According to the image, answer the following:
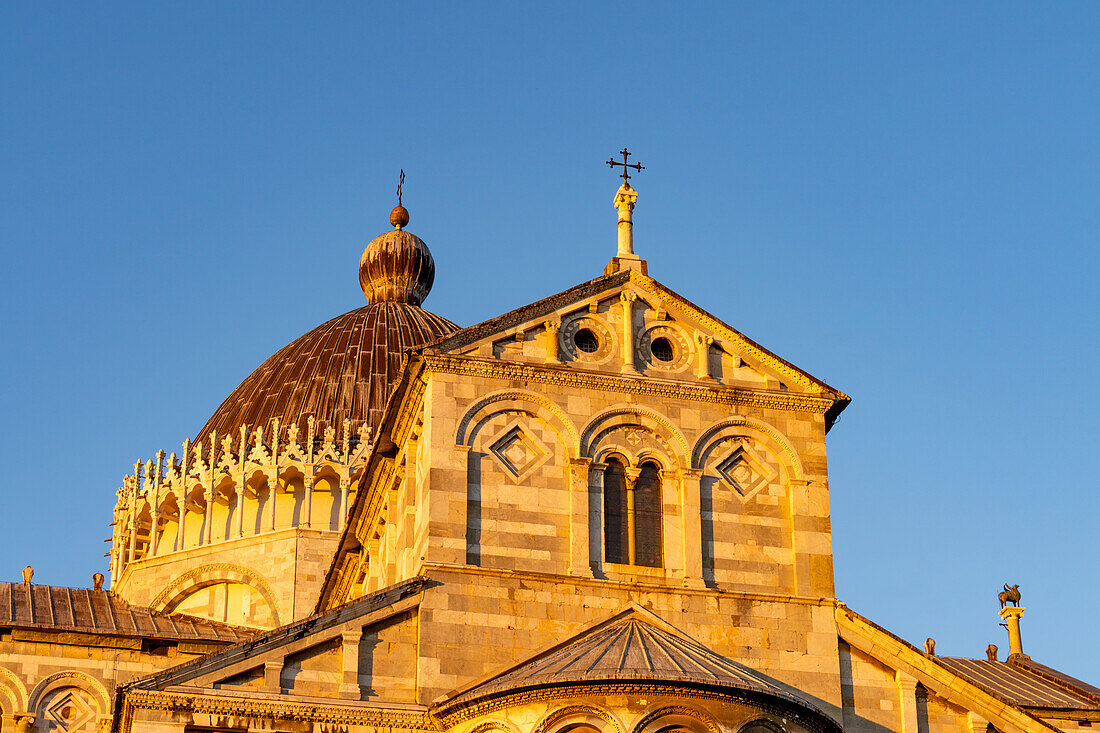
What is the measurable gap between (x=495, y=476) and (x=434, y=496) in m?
1.24

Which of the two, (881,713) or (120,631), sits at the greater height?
(120,631)

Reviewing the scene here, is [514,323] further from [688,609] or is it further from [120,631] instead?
[120,631]

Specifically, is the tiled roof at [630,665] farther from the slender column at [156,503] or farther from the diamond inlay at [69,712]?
the slender column at [156,503]

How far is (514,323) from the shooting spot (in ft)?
112

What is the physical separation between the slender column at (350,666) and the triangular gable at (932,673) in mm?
8601

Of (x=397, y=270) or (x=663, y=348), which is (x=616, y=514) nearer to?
(x=663, y=348)

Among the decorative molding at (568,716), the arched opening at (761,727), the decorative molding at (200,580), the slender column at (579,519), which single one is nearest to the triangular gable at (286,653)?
the slender column at (579,519)

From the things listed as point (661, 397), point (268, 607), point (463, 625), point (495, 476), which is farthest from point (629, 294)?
point (268, 607)

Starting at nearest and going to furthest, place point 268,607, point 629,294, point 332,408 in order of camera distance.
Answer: point 629,294 → point 268,607 → point 332,408

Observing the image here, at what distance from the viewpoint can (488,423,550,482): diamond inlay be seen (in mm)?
32875

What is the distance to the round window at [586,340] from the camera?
34344 mm

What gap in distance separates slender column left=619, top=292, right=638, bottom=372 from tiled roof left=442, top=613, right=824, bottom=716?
4.83 meters

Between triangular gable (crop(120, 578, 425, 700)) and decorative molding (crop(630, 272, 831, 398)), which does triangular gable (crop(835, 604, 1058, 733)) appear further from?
triangular gable (crop(120, 578, 425, 700))

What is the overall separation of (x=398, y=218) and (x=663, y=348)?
31.6m
